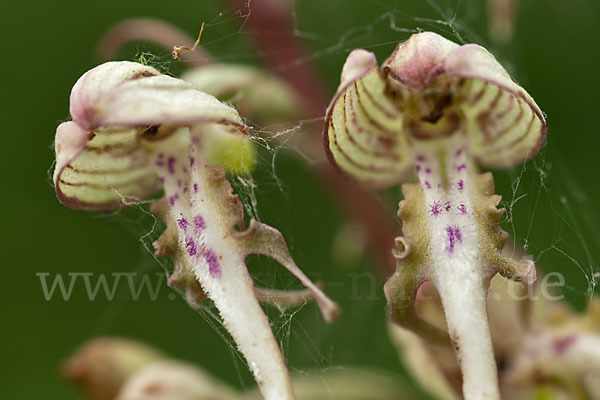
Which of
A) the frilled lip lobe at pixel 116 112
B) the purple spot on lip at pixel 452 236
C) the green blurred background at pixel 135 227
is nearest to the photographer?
Answer: the frilled lip lobe at pixel 116 112

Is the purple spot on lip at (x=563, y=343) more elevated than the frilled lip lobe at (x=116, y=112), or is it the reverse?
the frilled lip lobe at (x=116, y=112)

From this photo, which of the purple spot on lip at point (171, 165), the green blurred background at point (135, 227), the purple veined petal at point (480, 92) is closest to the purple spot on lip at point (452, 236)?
the purple veined petal at point (480, 92)

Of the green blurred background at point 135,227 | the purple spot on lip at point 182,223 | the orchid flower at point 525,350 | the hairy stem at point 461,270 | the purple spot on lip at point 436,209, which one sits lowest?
the green blurred background at point 135,227

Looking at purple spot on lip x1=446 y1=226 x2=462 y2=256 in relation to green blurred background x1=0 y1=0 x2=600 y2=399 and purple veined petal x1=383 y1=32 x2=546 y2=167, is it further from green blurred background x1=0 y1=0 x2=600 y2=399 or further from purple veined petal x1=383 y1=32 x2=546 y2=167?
green blurred background x1=0 y1=0 x2=600 y2=399

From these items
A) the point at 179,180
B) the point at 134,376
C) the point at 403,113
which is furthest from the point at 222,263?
the point at 134,376

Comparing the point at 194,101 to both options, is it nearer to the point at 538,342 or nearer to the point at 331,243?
the point at 538,342

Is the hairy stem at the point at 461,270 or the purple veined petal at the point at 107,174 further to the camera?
the purple veined petal at the point at 107,174

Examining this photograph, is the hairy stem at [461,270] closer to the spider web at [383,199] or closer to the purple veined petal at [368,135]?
the purple veined petal at [368,135]

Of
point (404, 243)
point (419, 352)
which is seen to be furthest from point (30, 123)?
point (404, 243)

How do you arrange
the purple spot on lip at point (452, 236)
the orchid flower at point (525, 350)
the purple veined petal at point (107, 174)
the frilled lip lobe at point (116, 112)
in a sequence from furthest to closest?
the orchid flower at point (525, 350) < the purple veined petal at point (107, 174) < the purple spot on lip at point (452, 236) < the frilled lip lobe at point (116, 112)
